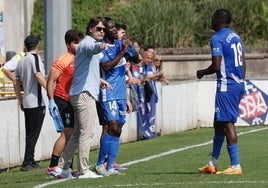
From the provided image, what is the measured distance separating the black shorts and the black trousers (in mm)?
1403

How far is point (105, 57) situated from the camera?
13570 millimetres

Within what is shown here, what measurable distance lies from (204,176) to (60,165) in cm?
199

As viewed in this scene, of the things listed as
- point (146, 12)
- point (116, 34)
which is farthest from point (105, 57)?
point (146, 12)

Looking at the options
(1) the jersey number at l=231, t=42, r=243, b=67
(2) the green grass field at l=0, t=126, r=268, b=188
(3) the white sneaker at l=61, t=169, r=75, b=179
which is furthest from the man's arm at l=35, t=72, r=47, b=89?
(1) the jersey number at l=231, t=42, r=243, b=67

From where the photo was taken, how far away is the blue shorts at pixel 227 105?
13.0 meters

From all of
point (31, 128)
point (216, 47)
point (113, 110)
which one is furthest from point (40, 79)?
point (216, 47)

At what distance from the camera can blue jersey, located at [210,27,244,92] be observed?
12.9m

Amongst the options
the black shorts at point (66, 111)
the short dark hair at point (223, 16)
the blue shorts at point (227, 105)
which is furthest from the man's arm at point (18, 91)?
the short dark hair at point (223, 16)

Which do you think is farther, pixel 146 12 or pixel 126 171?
pixel 146 12

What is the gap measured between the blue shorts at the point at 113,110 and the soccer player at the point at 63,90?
0.67 m

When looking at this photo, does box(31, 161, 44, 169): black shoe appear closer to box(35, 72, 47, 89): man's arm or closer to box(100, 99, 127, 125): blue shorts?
box(35, 72, 47, 89): man's arm

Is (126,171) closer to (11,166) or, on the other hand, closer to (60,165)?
(60,165)

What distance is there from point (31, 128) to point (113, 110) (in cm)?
256

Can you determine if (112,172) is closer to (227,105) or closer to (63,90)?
(63,90)
